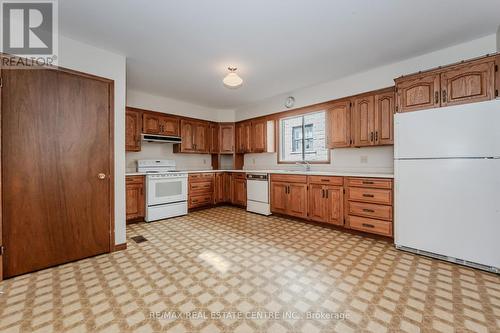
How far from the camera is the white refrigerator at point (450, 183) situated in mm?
2240

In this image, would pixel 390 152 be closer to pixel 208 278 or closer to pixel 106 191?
pixel 208 278

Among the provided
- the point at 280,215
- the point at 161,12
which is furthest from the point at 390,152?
the point at 161,12

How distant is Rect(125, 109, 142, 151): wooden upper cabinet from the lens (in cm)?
437

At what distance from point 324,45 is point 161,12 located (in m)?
1.88

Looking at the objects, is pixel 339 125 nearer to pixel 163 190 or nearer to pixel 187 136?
pixel 187 136

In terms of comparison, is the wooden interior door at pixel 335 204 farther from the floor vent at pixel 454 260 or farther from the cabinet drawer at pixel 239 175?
the cabinet drawer at pixel 239 175

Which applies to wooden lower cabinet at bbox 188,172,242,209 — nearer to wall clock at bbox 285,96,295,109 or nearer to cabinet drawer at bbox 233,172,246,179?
cabinet drawer at bbox 233,172,246,179

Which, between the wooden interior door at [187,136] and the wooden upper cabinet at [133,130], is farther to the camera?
the wooden interior door at [187,136]

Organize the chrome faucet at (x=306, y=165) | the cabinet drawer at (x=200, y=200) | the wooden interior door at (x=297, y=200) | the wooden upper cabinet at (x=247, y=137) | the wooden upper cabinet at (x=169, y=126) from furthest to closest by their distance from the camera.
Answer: the wooden upper cabinet at (x=247, y=137), the cabinet drawer at (x=200, y=200), the wooden upper cabinet at (x=169, y=126), the chrome faucet at (x=306, y=165), the wooden interior door at (x=297, y=200)

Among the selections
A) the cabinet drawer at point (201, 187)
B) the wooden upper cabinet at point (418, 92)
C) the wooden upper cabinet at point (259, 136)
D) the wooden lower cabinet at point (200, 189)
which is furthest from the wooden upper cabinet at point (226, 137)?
the wooden upper cabinet at point (418, 92)

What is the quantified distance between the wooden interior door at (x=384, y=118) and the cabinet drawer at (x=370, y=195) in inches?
30.4

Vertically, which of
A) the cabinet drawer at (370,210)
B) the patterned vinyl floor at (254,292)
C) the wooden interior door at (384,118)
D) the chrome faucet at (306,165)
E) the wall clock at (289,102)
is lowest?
the patterned vinyl floor at (254,292)

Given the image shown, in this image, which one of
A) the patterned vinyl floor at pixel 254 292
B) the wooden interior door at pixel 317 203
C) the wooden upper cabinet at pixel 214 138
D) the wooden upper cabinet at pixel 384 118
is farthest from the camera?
the wooden upper cabinet at pixel 214 138

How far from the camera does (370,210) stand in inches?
125
